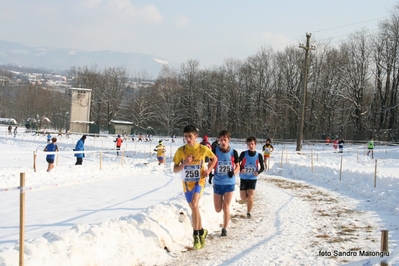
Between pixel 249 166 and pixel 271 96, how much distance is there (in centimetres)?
5911

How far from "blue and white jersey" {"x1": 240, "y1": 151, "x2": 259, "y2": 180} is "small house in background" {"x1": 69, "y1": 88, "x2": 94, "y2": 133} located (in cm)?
6221

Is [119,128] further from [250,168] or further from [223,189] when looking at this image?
[223,189]

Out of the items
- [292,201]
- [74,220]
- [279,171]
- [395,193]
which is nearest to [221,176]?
[74,220]

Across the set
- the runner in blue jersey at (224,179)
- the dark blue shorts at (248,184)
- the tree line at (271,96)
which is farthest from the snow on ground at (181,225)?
the tree line at (271,96)

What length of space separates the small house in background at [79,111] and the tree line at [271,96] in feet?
33.7

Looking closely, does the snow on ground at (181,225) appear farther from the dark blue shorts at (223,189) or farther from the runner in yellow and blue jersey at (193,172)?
the dark blue shorts at (223,189)

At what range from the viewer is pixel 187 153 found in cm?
671

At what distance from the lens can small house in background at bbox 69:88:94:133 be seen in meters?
68.0

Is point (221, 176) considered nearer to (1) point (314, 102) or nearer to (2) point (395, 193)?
(2) point (395, 193)

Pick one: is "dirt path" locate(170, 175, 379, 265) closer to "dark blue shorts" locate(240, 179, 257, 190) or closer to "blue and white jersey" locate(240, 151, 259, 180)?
"dark blue shorts" locate(240, 179, 257, 190)

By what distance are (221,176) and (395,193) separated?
25.1ft

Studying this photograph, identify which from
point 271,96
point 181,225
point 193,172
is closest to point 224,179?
point 193,172

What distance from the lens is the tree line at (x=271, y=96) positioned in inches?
2054

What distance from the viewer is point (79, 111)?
6962 centimetres
